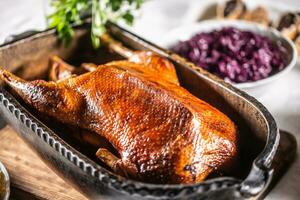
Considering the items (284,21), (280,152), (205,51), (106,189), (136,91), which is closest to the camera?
(106,189)

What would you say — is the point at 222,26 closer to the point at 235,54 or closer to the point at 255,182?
the point at 235,54

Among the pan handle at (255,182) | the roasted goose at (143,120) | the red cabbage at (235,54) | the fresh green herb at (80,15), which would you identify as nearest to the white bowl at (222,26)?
the red cabbage at (235,54)

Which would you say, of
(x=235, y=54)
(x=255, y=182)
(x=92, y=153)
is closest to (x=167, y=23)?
(x=235, y=54)

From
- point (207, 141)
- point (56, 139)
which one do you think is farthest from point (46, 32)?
point (207, 141)

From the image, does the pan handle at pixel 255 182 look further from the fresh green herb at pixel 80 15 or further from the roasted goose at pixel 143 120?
the fresh green herb at pixel 80 15

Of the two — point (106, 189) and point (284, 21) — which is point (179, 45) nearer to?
point (284, 21)

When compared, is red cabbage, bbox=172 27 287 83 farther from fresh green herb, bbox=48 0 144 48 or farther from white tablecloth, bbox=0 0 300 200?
fresh green herb, bbox=48 0 144 48

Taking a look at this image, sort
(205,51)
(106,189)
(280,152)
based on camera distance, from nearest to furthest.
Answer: (106,189) → (280,152) → (205,51)
